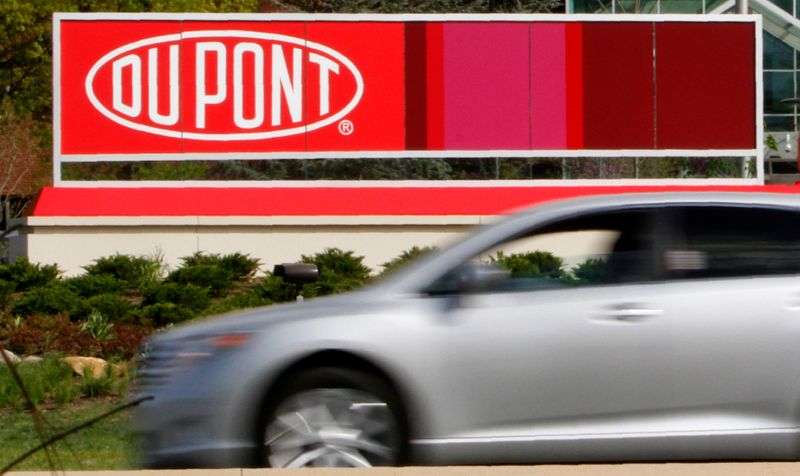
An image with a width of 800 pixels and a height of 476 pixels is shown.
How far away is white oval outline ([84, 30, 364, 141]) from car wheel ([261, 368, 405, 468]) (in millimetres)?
15525

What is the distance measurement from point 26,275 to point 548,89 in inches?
326

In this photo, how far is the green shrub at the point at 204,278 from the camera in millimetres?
19656

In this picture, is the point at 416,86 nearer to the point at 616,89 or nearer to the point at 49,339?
the point at 616,89

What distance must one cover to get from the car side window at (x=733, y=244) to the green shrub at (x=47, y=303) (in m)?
11.1

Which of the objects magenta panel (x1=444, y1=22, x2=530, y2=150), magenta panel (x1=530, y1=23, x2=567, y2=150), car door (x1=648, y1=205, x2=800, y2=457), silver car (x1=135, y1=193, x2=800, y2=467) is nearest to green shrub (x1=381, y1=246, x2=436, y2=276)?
magenta panel (x1=444, y1=22, x2=530, y2=150)

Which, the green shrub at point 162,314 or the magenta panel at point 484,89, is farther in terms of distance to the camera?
the magenta panel at point 484,89

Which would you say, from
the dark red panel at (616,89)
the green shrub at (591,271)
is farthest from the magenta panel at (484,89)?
the green shrub at (591,271)

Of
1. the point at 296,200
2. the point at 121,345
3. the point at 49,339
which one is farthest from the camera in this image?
the point at 296,200

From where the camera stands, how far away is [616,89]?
23.3 meters

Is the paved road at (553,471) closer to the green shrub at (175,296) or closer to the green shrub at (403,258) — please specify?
the green shrub at (175,296)

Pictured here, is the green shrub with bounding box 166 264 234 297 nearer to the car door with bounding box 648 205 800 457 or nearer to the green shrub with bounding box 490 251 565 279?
the green shrub with bounding box 490 251 565 279

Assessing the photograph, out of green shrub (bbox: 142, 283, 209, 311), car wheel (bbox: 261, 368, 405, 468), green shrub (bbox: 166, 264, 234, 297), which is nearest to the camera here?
car wheel (bbox: 261, 368, 405, 468)

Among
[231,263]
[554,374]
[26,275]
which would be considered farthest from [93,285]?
[554,374]

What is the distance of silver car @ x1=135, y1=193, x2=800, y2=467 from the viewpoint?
25.2 feet
